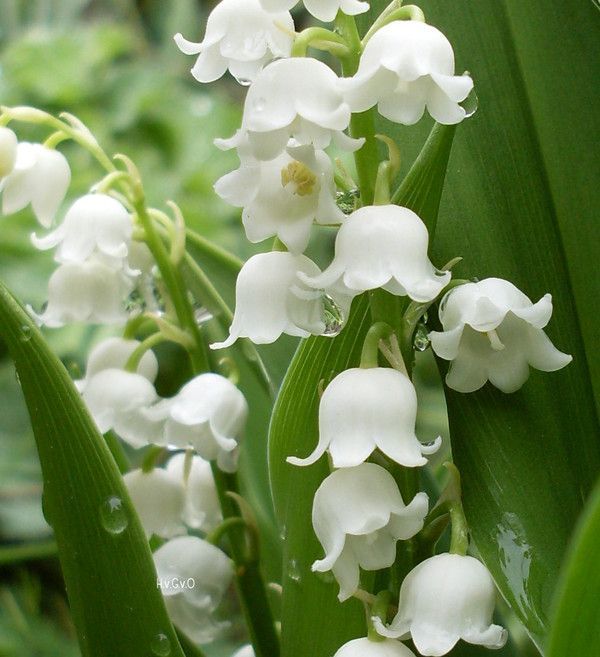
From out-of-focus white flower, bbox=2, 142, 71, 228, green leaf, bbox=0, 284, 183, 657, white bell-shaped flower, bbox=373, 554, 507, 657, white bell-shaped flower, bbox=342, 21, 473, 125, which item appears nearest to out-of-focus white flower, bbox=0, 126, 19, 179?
out-of-focus white flower, bbox=2, 142, 71, 228

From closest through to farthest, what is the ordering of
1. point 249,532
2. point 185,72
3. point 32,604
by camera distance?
point 249,532 < point 32,604 < point 185,72

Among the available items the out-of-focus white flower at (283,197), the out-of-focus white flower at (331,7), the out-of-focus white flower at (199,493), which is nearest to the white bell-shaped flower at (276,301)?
the out-of-focus white flower at (283,197)

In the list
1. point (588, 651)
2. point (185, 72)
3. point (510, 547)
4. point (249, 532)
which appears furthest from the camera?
point (185, 72)

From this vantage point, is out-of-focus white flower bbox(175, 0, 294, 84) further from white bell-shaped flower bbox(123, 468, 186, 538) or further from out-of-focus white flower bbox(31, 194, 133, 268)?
white bell-shaped flower bbox(123, 468, 186, 538)

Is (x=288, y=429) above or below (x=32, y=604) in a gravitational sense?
above

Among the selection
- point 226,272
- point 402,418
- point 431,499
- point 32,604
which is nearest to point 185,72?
point 32,604

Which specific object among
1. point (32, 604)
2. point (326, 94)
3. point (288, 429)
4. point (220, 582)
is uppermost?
point (326, 94)

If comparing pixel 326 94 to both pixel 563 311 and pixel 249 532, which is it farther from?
pixel 249 532
